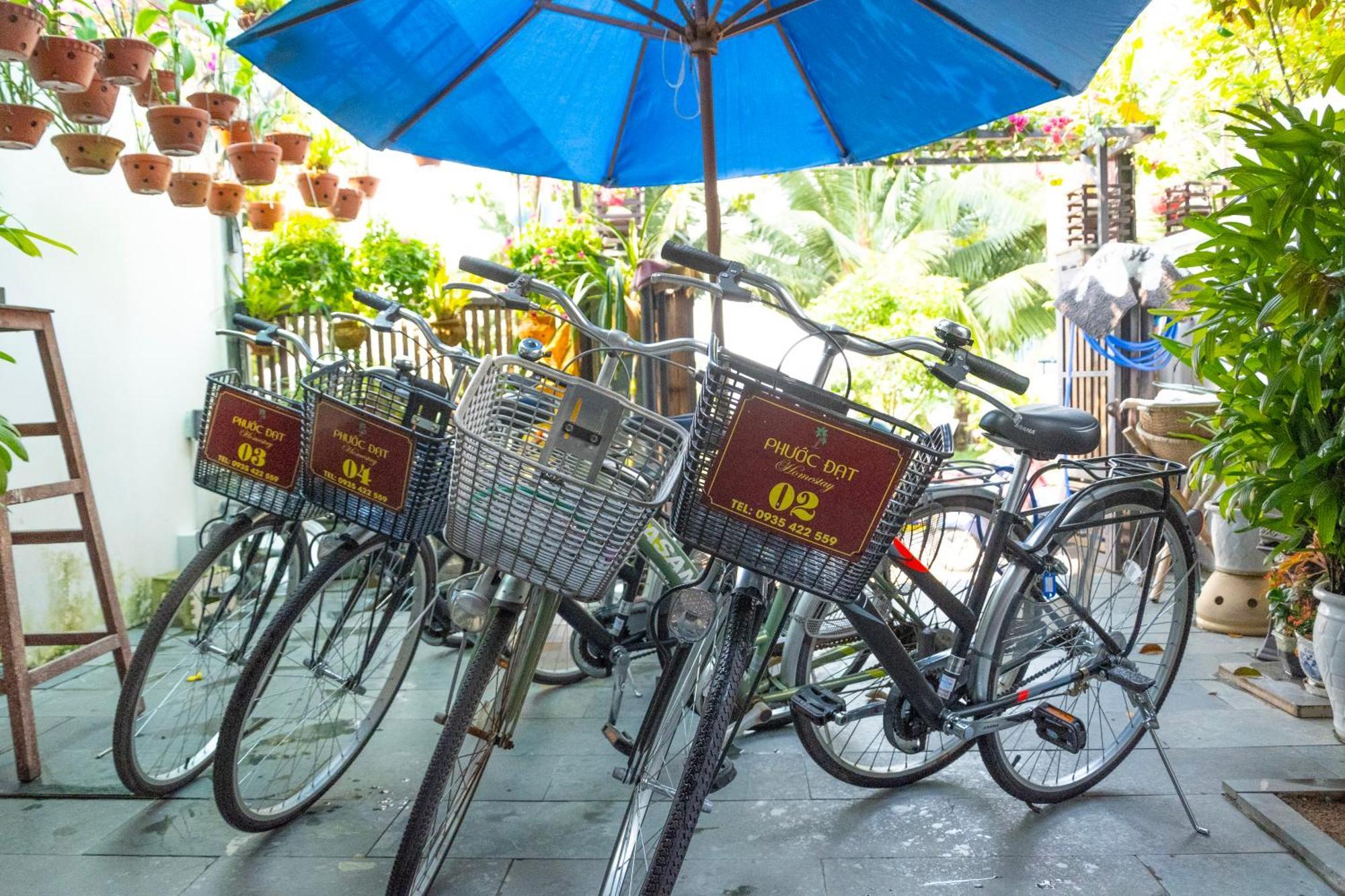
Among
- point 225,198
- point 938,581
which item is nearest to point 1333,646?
point 938,581

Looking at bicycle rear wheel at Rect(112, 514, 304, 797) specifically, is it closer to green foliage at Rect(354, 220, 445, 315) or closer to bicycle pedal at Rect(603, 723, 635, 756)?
bicycle pedal at Rect(603, 723, 635, 756)

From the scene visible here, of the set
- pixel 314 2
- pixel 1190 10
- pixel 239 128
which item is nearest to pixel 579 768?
pixel 314 2

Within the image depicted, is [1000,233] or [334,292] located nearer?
[334,292]

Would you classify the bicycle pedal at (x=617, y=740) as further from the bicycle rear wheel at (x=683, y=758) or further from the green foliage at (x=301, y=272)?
the green foliage at (x=301, y=272)

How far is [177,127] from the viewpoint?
3.93 metres

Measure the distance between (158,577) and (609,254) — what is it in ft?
9.57

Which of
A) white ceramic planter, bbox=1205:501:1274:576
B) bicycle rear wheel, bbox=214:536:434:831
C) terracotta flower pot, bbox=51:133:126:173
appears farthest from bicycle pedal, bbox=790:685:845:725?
terracotta flower pot, bbox=51:133:126:173

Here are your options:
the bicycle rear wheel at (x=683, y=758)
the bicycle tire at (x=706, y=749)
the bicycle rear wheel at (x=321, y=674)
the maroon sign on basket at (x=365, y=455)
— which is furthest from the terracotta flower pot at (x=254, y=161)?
the bicycle tire at (x=706, y=749)

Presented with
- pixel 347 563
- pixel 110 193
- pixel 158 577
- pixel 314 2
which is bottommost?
pixel 158 577

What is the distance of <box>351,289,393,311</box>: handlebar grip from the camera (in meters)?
2.69

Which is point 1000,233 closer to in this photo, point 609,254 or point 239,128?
point 609,254

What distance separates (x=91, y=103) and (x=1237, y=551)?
465 centimetres

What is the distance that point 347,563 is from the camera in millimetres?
2596

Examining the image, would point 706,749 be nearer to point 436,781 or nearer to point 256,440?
point 436,781
